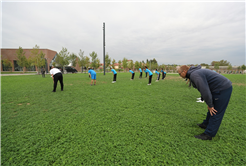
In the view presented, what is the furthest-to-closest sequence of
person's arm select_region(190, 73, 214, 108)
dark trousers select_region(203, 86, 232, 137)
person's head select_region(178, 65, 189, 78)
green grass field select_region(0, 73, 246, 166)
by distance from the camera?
person's head select_region(178, 65, 189, 78) → dark trousers select_region(203, 86, 232, 137) → person's arm select_region(190, 73, 214, 108) → green grass field select_region(0, 73, 246, 166)

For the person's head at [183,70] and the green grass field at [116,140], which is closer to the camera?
the green grass field at [116,140]

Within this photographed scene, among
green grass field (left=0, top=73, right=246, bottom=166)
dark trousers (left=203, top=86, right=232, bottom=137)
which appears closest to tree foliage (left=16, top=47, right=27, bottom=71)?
green grass field (left=0, top=73, right=246, bottom=166)

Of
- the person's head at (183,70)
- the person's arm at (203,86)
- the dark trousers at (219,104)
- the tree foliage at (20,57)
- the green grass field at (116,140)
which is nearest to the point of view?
the green grass field at (116,140)

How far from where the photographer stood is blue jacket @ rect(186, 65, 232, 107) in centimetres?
228

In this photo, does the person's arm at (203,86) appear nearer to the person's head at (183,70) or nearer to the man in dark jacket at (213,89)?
the man in dark jacket at (213,89)

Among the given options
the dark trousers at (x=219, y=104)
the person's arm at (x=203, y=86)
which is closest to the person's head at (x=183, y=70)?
the person's arm at (x=203, y=86)

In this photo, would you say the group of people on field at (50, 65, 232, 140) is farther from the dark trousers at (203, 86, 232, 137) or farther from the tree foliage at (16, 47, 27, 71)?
the tree foliage at (16, 47, 27, 71)

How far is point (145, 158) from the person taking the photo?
2.16 m

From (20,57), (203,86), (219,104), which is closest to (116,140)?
(203,86)

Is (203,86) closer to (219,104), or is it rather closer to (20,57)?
(219,104)

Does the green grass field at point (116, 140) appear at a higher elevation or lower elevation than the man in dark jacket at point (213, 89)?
lower

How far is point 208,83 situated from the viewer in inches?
96.5

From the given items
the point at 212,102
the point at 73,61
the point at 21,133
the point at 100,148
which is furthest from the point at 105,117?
the point at 73,61

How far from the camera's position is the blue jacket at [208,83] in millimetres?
2275
